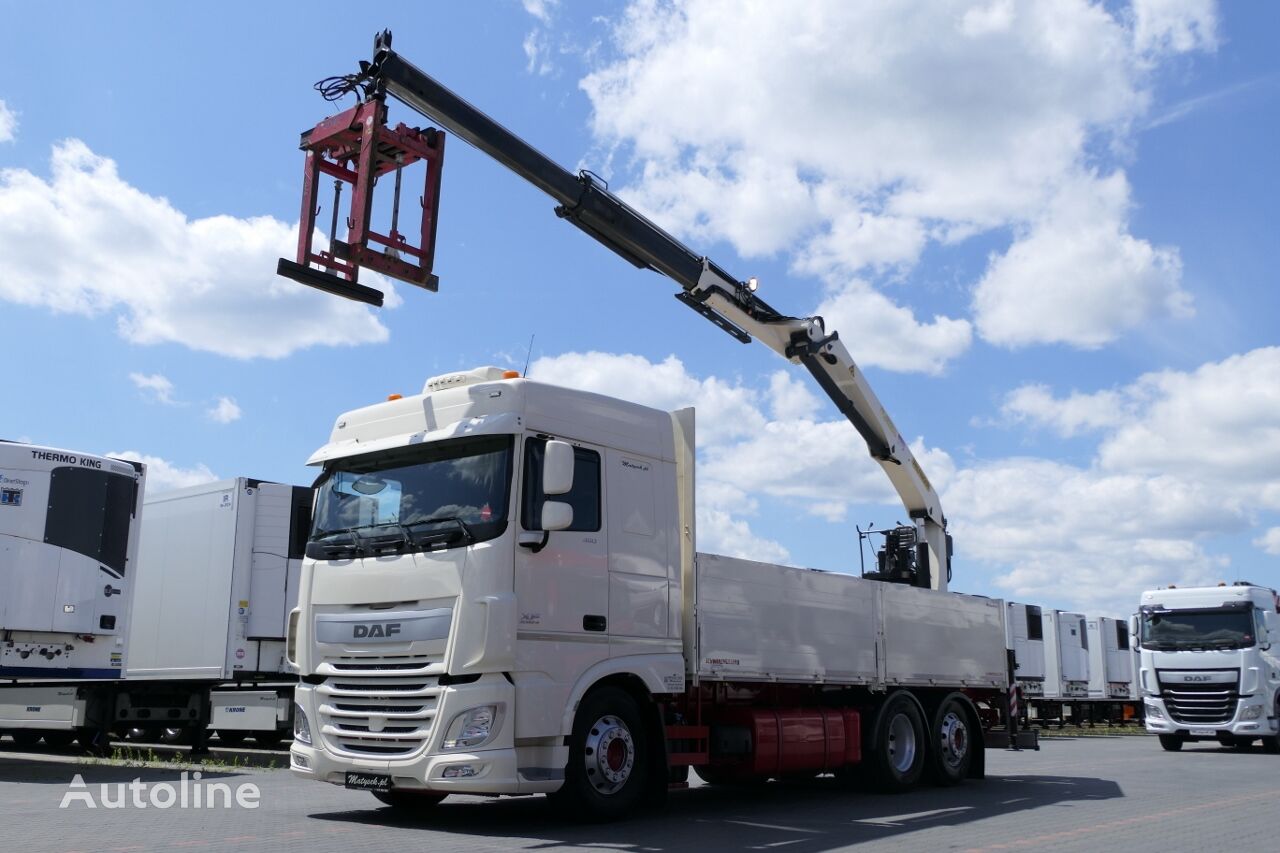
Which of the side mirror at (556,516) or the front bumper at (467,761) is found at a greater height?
the side mirror at (556,516)

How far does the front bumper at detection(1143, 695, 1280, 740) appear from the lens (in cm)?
2225

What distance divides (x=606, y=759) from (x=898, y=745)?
493cm

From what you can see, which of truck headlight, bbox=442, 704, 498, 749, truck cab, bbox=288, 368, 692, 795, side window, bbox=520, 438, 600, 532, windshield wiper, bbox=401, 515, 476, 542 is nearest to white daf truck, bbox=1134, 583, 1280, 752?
truck cab, bbox=288, 368, 692, 795

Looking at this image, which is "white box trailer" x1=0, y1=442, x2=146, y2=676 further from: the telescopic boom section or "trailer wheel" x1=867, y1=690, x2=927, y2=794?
"trailer wheel" x1=867, y1=690, x2=927, y2=794

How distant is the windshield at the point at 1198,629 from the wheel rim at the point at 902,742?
40.9ft

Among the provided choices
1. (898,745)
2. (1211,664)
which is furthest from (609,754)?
(1211,664)

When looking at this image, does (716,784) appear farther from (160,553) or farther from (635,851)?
(160,553)

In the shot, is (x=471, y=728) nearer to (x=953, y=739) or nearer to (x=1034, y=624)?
(x=953, y=739)

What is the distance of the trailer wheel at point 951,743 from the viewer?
44.9ft

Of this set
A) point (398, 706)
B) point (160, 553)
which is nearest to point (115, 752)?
point (160, 553)

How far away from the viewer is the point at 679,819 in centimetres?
1025

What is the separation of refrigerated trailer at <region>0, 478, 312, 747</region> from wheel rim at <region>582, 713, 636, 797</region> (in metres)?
7.98

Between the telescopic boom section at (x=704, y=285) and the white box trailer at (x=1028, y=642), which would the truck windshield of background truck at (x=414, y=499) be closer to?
the telescopic boom section at (x=704, y=285)

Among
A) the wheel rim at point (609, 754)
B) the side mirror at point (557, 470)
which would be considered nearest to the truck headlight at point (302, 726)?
the wheel rim at point (609, 754)
